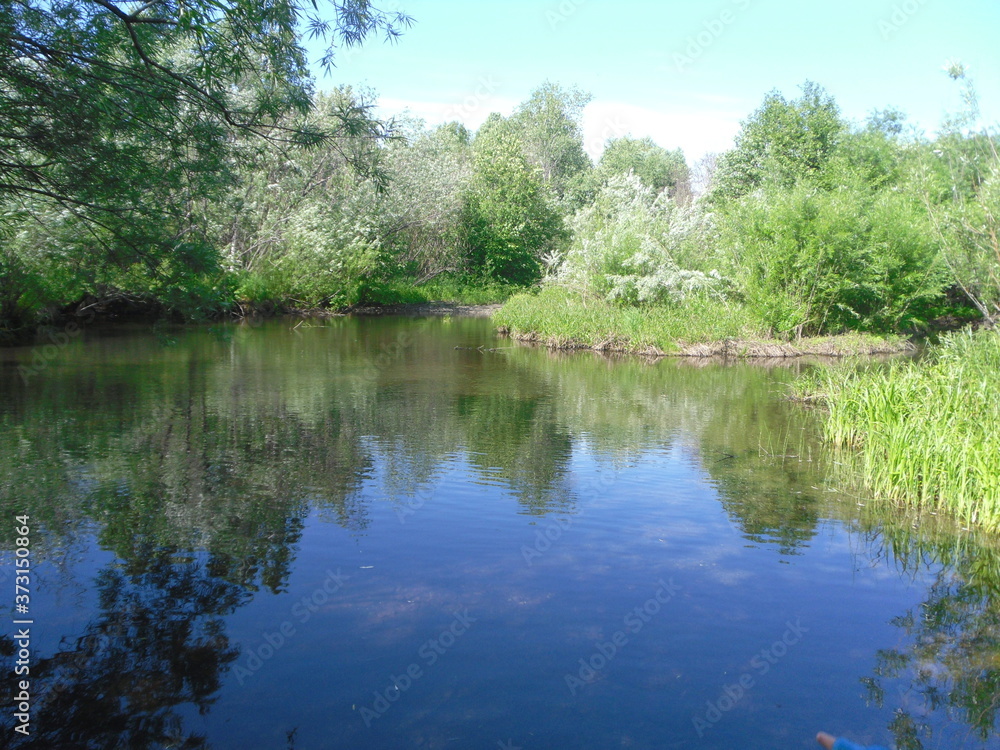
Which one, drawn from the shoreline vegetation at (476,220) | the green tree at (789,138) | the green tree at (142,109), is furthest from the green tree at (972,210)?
the green tree at (789,138)

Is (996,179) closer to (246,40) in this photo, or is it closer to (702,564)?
(702,564)

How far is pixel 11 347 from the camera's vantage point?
22.8 m

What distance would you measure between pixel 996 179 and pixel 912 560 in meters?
7.12

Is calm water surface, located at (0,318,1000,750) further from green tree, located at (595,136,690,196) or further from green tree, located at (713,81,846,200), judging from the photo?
green tree, located at (595,136,690,196)

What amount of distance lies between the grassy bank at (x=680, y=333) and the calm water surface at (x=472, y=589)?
1149 cm

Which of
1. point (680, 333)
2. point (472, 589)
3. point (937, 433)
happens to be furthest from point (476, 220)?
→ point (472, 589)

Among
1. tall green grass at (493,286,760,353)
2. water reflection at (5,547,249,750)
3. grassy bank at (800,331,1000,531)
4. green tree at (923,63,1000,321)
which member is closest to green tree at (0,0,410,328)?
water reflection at (5,547,249,750)

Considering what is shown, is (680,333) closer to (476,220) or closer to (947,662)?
(947,662)

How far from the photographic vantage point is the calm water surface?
5.21 meters

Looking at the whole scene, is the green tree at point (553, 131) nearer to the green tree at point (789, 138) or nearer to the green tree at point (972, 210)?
the green tree at point (789, 138)

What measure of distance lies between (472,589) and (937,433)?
611 centimetres

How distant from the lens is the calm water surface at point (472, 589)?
5.21 m

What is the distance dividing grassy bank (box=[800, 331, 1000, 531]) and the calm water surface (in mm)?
514

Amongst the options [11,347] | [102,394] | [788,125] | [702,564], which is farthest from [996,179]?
[788,125]
